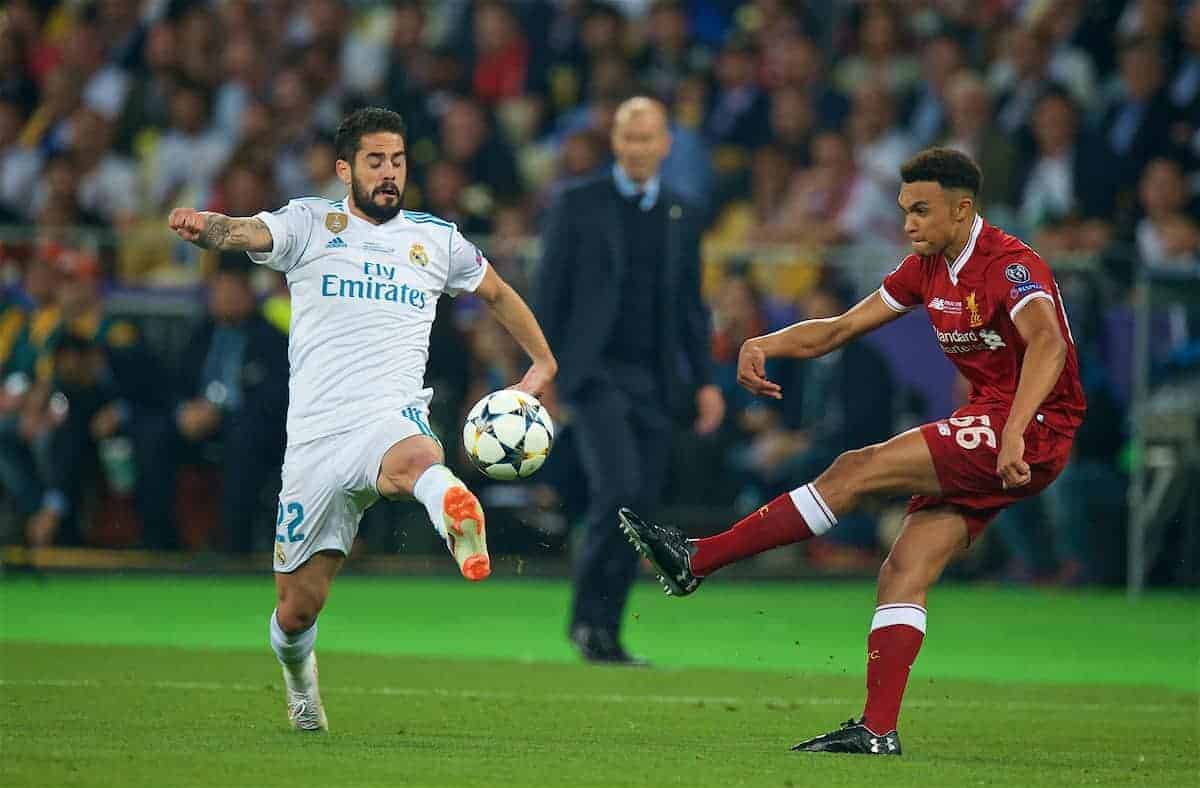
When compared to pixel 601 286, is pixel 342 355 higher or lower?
lower

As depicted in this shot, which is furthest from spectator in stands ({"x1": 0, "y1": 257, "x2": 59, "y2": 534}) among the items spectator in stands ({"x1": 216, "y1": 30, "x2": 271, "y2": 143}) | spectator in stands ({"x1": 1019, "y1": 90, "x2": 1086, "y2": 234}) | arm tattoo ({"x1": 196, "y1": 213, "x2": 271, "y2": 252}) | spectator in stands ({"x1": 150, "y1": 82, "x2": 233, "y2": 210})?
arm tattoo ({"x1": 196, "y1": 213, "x2": 271, "y2": 252})

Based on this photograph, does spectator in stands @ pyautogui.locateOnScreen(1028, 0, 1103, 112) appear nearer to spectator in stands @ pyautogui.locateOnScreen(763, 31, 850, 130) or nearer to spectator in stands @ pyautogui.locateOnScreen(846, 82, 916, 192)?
spectator in stands @ pyautogui.locateOnScreen(846, 82, 916, 192)

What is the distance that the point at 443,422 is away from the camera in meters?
15.8

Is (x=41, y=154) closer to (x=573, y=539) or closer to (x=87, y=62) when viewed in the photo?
(x=87, y=62)

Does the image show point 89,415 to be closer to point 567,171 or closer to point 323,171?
point 323,171

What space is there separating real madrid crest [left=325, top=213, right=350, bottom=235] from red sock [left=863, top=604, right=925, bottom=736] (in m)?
2.48

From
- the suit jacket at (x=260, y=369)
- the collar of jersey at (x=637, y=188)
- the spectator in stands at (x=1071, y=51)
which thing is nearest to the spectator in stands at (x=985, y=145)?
the spectator in stands at (x=1071, y=51)

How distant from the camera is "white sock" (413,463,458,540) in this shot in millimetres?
7254

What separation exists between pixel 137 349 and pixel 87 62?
209 inches

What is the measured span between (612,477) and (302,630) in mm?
3300

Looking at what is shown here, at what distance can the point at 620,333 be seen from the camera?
11430 millimetres


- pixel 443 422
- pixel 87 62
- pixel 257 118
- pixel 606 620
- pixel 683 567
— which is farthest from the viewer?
pixel 87 62

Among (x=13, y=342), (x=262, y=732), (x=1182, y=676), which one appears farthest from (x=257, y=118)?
(x=262, y=732)

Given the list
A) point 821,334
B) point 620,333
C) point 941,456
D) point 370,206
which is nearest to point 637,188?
point 620,333
